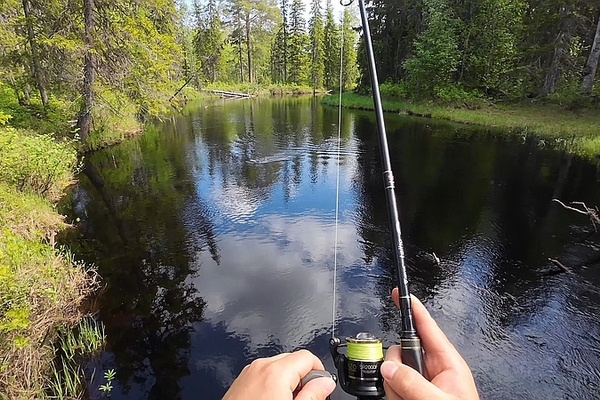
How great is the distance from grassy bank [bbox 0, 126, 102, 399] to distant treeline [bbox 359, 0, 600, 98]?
2879 centimetres

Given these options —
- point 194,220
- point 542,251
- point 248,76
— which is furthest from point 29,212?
point 248,76

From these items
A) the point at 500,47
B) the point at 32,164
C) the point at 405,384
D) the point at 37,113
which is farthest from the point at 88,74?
the point at 500,47

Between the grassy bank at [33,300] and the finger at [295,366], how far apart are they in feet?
11.5

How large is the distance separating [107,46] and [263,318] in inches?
539

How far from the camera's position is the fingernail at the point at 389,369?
1.38 metres

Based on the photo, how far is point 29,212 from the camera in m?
7.97

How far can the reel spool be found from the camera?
5.13ft

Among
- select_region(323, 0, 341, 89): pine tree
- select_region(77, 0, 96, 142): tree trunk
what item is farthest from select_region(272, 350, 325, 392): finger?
select_region(323, 0, 341, 89): pine tree

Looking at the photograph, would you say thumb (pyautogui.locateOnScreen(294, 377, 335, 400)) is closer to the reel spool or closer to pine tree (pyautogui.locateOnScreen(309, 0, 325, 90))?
the reel spool

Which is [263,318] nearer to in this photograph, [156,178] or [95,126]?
[156,178]

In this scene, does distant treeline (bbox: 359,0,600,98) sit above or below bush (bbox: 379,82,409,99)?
above

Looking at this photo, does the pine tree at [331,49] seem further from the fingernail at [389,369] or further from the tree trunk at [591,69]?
the fingernail at [389,369]

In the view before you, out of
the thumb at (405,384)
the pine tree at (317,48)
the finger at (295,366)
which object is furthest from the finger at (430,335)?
the pine tree at (317,48)

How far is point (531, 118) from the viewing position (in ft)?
76.2
